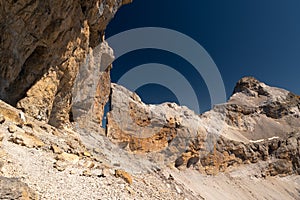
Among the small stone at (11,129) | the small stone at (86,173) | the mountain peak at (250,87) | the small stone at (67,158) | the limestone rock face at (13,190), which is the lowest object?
the limestone rock face at (13,190)

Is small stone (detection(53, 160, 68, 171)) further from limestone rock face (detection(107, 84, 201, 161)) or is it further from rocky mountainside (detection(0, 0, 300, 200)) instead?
limestone rock face (detection(107, 84, 201, 161))

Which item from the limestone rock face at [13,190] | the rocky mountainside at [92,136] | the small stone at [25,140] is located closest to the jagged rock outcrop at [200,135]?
the rocky mountainside at [92,136]

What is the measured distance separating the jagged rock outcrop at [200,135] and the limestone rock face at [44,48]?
59.3ft

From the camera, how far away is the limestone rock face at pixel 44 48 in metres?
15.8

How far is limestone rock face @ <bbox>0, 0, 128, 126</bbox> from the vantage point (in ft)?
51.9

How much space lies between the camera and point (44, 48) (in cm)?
1845

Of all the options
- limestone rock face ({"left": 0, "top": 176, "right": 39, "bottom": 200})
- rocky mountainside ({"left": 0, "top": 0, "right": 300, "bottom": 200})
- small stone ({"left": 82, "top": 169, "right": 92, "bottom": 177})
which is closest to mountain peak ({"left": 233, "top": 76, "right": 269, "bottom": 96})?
rocky mountainside ({"left": 0, "top": 0, "right": 300, "bottom": 200})

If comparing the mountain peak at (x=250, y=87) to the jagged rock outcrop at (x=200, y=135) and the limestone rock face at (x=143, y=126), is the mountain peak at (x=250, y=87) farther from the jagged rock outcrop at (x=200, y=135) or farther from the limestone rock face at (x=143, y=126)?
the limestone rock face at (x=143, y=126)

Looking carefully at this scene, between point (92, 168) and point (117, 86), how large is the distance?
35421mm

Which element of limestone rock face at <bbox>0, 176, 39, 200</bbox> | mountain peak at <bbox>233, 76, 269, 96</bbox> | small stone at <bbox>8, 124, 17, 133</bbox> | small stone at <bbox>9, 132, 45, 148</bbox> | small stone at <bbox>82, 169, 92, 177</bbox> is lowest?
limestone rock face at <bbox>0, 176, 39, 200</bbox>

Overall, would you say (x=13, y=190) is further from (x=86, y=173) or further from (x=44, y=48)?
(x=44, y=48)

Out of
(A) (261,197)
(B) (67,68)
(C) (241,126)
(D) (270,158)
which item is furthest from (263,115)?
(B) (67,68)

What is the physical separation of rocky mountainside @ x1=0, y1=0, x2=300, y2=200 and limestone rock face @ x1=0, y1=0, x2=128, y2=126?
72mm

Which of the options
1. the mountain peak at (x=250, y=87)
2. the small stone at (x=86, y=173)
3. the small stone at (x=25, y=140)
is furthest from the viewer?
the mountain peak at (x=250, y=87)
